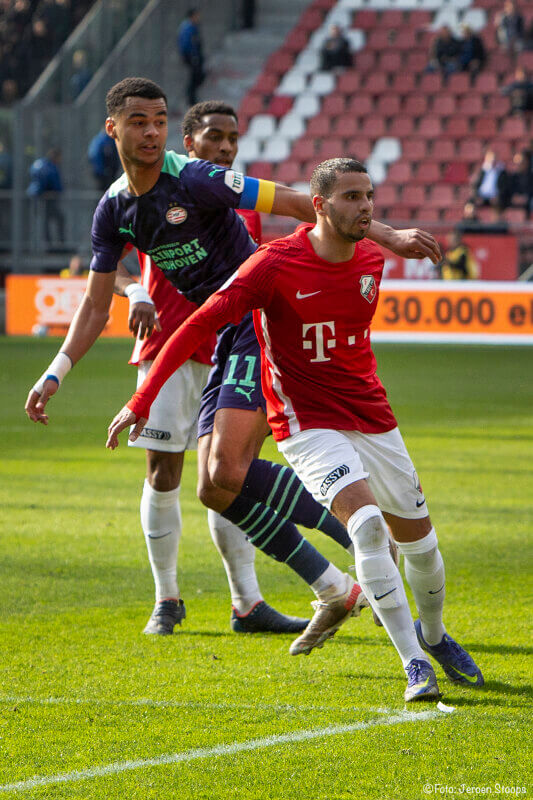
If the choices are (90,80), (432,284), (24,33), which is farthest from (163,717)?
(24,33)

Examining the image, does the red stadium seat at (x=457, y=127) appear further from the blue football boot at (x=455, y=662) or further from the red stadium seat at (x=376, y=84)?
the blue football boot at (x=455, y=662)

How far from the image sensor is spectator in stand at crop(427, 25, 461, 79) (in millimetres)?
25234

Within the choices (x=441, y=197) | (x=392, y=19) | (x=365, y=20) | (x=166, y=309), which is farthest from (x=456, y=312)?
(x=166, y=309)

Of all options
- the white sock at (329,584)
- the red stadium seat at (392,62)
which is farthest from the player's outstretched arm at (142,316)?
the red stadium seat at (392,62)

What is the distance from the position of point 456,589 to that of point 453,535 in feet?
4.36

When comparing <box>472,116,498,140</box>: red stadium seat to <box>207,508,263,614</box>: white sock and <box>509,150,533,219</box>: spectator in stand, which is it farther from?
<box>207,508,263,614</box>: white sock

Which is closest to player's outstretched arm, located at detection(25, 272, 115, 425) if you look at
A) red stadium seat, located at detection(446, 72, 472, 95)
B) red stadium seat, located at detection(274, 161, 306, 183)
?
red stadium seat, located at detection(274, 161, 306, 183)

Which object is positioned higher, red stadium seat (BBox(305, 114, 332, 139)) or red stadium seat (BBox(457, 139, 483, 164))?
red stadium seat (BBox(305, 114, 332, 139))

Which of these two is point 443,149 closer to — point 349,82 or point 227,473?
point 349,82

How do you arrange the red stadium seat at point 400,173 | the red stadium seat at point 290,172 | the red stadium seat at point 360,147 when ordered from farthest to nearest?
the red stadium seat at point 360,147
the red stadium seat at point 290,172
the red stadium seat at point 400,173

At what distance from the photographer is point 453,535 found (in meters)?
7.31

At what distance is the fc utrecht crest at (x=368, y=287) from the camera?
14.6ft

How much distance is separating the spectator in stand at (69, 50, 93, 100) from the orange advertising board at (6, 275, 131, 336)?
15.7 feet

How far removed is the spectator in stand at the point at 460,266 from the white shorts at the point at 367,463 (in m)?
15.8
